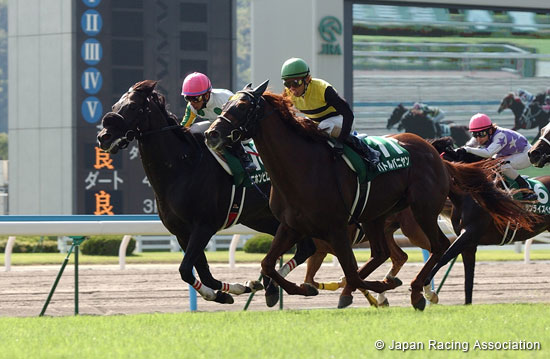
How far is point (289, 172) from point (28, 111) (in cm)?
1577

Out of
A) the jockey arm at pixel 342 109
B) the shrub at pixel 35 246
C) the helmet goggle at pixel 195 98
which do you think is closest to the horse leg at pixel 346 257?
the jockey arm at pixel 342 109

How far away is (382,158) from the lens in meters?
6.98

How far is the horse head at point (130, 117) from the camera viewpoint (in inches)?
267

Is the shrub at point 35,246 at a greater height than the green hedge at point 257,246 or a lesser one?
lesser

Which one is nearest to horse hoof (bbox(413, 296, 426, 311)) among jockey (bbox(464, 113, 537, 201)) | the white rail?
jockey (bbox(464, 113, 537, 201))

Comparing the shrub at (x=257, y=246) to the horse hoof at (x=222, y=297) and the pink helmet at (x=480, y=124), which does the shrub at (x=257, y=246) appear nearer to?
the pink helmet at (x=480, y=124)

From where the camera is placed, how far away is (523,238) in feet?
29.8

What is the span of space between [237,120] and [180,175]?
1.06m

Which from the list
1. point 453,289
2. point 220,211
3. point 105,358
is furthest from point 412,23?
point 105,358

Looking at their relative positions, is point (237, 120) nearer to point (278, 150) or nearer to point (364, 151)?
point (278, 150)

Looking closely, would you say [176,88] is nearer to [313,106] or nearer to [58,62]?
[58,62]

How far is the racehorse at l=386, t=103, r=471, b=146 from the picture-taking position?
19844mm

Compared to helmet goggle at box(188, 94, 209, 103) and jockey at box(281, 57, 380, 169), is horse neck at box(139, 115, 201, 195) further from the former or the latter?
jockey at box(281, 57, 380, 169)

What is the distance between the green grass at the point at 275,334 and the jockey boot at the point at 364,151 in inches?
39.4
